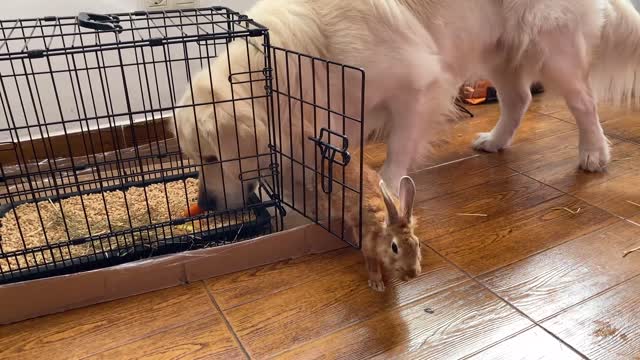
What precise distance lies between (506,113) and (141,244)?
154 centimetres

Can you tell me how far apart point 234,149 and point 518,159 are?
1.20 metres

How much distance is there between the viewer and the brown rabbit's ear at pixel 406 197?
1.19m

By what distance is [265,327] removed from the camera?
3.92ft

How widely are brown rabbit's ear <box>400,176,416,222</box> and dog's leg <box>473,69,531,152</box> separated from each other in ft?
3.43

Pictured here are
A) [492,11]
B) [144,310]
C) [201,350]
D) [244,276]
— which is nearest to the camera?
[201,350]

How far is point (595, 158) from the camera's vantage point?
191 centimetres

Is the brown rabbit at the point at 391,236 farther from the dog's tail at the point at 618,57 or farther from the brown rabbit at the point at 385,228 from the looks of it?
the dog's tail at the point at 618,57

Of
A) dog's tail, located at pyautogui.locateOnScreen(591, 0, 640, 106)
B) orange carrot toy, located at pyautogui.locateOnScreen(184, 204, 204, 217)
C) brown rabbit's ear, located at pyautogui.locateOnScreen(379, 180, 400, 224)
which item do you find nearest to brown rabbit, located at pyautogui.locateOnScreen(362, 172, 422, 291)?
brown rabbit's ear, located at pyautogui.locateOnScreen(379, 180, 400, 224)

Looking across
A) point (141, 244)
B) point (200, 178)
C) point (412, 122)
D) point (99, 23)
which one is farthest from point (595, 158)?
point (99, 23)

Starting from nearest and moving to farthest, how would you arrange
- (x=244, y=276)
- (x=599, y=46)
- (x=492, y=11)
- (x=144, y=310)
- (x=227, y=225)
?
(x=144, y=310), (x=244, y=276), (x=227, y=225), (x=492, y=11), (x=599, y=46)

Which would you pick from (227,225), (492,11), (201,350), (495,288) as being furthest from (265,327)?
(492,11)

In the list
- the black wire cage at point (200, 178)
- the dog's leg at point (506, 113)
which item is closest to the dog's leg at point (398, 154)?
the black wire cage at point (200, 178)

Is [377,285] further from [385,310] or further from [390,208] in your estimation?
[390,208]

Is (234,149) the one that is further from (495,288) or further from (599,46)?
(599,46)
